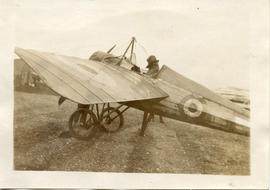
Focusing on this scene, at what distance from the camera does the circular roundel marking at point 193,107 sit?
218cm

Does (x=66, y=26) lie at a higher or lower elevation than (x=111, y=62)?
higher

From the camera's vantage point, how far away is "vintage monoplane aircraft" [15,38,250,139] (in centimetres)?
208

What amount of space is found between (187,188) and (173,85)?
70 centimetres

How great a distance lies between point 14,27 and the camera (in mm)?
2195

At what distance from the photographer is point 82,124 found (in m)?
2.19

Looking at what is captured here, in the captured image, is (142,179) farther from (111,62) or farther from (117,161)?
(111,62)

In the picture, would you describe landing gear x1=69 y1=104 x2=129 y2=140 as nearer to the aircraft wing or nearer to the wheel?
the wheel

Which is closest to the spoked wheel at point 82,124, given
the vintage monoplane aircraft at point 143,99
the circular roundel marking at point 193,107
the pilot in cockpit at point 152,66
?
the vintage monoplane aircraft at point 143,99

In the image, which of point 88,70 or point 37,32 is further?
point 37,32

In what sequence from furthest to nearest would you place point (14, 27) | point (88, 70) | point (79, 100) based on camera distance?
point (14, 27)
point (88, 70)
point (79, 100)

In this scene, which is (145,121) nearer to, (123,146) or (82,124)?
(123,146)

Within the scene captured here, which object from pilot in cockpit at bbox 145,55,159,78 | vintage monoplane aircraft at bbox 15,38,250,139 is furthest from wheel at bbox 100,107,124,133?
pilot in cockpit at bbox 145,55,159,78

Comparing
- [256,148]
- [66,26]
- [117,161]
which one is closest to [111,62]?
[66,26]

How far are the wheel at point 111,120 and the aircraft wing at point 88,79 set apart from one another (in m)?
0.24
